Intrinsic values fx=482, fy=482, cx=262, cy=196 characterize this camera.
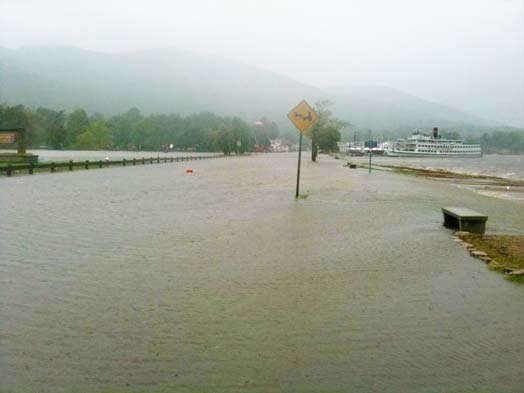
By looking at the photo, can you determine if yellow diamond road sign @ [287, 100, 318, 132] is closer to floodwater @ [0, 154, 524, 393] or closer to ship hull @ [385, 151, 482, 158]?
floodwater @ [0, 154, 524, 393]

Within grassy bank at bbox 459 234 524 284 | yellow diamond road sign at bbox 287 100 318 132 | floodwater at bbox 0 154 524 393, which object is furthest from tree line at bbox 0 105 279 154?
floodwater at bbox 0 154 524 393

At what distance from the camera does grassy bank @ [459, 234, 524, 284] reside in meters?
8.15

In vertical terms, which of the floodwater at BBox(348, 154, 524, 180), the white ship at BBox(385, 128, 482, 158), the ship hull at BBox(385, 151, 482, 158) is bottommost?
the floodwater at BBox(348, 154, 524, 180)

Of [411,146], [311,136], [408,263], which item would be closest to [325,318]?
[408,263]

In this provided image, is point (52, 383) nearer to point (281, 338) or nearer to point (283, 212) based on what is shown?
point (281, 338)

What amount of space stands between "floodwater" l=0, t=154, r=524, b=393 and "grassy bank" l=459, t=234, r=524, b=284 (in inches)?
15.3

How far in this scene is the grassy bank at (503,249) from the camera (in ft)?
26.7

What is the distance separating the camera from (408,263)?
8.45m

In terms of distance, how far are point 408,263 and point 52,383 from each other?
627cm

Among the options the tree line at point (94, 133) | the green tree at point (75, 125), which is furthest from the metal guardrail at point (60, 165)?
the green tree at point (75, 125)

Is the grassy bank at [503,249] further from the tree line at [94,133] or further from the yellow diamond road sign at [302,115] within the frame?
Result: the tree line at [94,133]

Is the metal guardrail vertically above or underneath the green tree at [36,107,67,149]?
underneath

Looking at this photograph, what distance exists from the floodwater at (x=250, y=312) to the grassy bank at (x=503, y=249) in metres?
0.39

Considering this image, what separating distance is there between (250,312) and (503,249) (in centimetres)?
646
